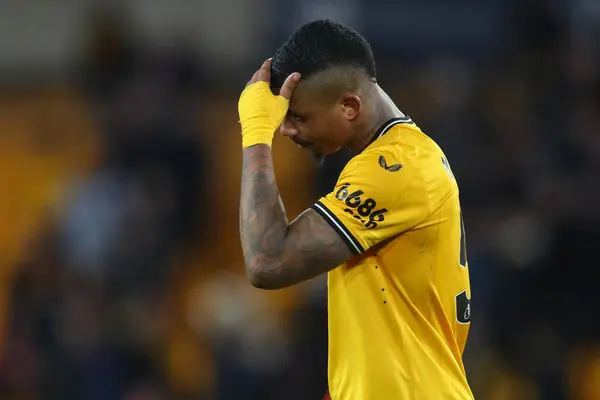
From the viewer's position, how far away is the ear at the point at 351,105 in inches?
129

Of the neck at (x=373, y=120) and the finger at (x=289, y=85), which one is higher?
the finger at (x=289, y=85)

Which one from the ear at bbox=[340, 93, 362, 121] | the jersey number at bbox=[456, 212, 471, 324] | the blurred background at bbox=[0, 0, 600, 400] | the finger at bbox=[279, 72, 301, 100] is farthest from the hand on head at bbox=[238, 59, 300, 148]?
the blurred background at bbox=[0, 0, 600, 400]

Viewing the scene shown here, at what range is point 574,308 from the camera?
6.45 meters

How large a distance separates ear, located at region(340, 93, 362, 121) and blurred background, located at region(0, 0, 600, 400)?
2689 mm

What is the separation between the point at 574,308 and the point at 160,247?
273 cm

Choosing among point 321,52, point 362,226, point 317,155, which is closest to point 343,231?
point 362,226

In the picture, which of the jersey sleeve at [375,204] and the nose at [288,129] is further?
the nose at [288,129]

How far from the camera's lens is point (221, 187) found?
25.1 feet

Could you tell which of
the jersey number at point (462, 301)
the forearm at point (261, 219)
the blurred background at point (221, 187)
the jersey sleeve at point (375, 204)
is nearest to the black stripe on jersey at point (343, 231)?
the jersey sleeve at point (375, 204)

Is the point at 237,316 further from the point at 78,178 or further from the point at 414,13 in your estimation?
the point at 414,13

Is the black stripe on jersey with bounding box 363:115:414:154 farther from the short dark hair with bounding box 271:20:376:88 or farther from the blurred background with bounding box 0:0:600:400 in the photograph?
the blurred background with bounding box 0:0:600:400

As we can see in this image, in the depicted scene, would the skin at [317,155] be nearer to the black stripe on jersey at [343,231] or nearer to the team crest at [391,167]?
the black stripe on jersey at [343,231]

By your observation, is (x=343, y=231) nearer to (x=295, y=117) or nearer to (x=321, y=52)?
(x=295, y=117)

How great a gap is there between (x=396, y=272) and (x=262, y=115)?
627mm
